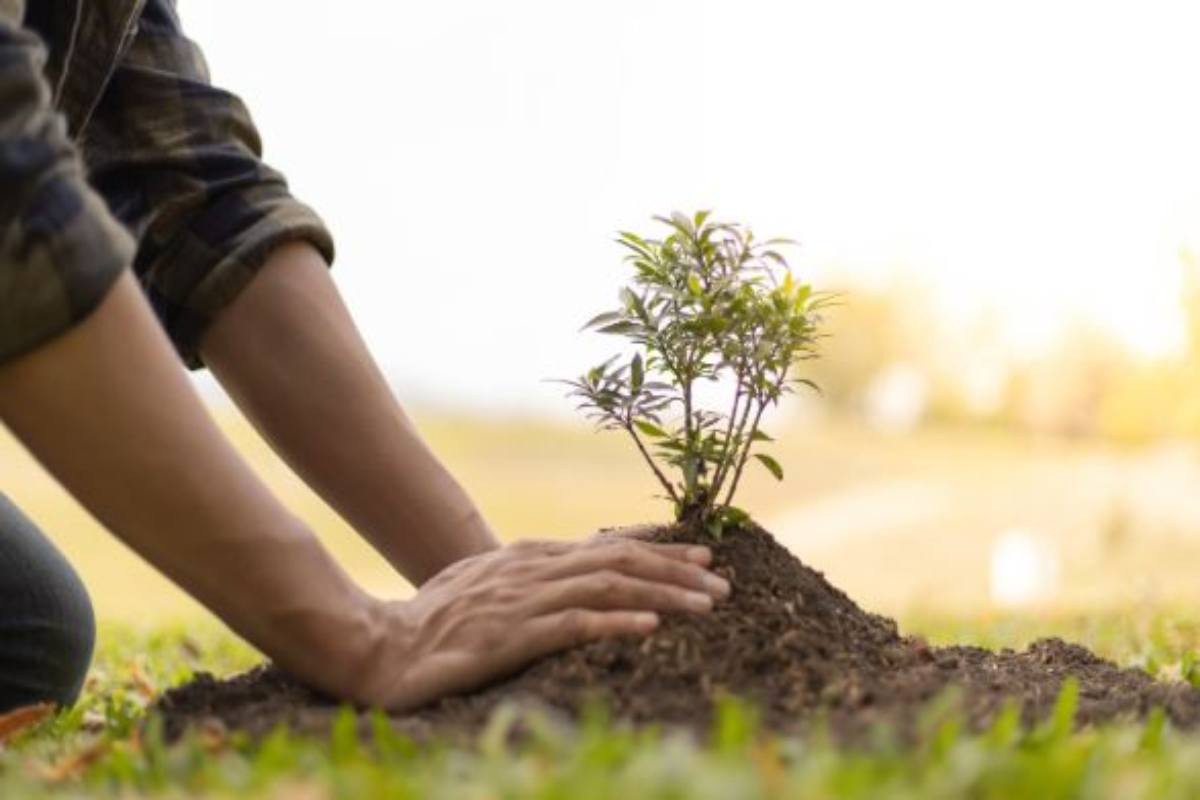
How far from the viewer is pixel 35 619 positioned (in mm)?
3482

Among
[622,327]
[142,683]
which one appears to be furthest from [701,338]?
[142,683]

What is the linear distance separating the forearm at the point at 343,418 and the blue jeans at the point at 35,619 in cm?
77

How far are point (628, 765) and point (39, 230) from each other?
1.08 metres

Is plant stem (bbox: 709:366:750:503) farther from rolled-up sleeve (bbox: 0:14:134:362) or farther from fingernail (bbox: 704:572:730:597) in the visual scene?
rolled-up sleeve (bbox: 0:14:134:362)

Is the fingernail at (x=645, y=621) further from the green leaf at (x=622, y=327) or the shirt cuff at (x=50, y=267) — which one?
the shirt cuff at (x=50, y=267)

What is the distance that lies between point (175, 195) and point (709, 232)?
1.00m

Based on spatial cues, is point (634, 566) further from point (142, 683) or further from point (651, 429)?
point (142, 683)

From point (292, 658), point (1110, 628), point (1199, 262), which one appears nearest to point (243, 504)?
point (292, 658)

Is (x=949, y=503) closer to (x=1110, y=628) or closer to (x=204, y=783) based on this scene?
(x=1110, y=628)

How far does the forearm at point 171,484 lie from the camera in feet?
7.27

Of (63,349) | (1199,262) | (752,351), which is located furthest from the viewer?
(1199,262)

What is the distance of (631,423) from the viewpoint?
111 inches

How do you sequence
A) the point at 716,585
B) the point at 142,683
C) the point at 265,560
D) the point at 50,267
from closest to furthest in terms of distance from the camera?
the point at 50,267 < the point at 265,560 < the point at 716,585 < the point at 142,683

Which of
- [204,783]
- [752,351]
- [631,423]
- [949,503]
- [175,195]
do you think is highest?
[949,503]
